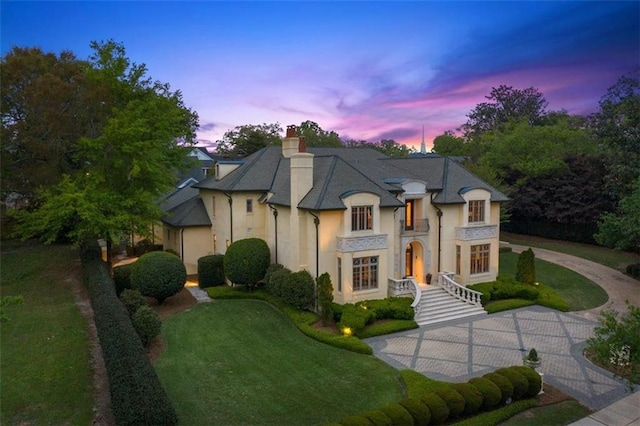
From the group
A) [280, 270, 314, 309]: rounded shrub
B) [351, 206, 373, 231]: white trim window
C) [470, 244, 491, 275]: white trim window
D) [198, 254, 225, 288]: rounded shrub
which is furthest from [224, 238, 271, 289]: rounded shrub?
[470, 244, 491, 275]: white trim window

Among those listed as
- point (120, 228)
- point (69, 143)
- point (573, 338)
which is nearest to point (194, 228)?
point (120, 228)

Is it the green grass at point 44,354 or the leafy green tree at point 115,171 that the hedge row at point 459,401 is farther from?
the leafy green tree at point 115,171

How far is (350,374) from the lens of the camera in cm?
1623

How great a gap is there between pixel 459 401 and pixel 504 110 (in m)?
89.7

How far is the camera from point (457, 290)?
2508cm

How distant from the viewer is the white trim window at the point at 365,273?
23109 millimetres

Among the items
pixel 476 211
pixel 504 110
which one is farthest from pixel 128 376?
pixel 504 110

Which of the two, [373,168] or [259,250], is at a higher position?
[373,168]

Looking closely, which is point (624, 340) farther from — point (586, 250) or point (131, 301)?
point (586, 250)

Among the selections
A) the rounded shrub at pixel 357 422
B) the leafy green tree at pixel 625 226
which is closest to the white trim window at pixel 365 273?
the rounded shrub at pixel 357 422

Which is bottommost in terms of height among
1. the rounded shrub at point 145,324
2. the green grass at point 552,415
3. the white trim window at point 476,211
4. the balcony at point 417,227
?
the green grass at point 552,415

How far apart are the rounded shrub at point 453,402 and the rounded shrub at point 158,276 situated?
15.4 metres

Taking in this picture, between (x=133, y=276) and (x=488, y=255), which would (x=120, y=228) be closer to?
(x=133, y=276)

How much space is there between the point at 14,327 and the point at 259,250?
39.4ft
